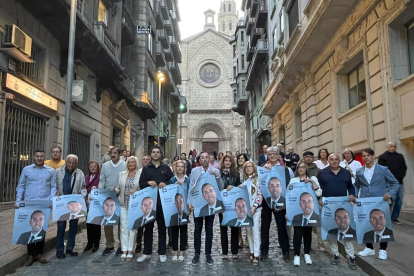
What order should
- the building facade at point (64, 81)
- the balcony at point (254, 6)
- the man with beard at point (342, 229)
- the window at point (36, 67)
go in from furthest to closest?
the balcony at point (254, 6), the window at point (36, 67), the building facade at point (64, 81), the man with beard at point (342, 229)

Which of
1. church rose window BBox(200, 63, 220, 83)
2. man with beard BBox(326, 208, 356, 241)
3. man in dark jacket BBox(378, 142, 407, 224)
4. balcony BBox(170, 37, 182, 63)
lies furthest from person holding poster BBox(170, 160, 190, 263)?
church rose window BBox(200, 63, 220, 83)

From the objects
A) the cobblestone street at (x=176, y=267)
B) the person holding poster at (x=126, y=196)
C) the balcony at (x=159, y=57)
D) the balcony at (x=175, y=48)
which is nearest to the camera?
the cobblestone street at (x=176, y=267)

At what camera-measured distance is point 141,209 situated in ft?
18.9

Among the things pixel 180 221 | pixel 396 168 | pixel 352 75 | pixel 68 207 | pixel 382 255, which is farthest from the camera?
pixel 352 75

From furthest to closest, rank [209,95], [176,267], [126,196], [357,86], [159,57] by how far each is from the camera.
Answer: [209,95] → [159,57] → [357,86] → [126,196] → [176,267]

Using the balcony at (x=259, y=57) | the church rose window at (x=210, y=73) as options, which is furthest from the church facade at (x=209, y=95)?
the balcony at (x=259, y=57)

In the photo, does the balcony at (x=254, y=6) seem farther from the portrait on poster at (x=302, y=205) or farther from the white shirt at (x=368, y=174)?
the portrait on poster at (x=302, y=205)

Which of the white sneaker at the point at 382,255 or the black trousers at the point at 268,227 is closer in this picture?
the white sneaker at the point at 382,255

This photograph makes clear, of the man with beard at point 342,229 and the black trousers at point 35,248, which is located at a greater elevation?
the man with beard at point 342,229

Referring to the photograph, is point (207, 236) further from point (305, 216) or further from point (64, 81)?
point (64, 81)

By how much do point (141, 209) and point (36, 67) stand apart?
7572mm

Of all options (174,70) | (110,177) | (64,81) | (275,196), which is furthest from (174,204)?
(174,70)

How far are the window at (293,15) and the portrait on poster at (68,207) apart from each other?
43.0 ft

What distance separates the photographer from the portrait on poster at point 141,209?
18.8ft
